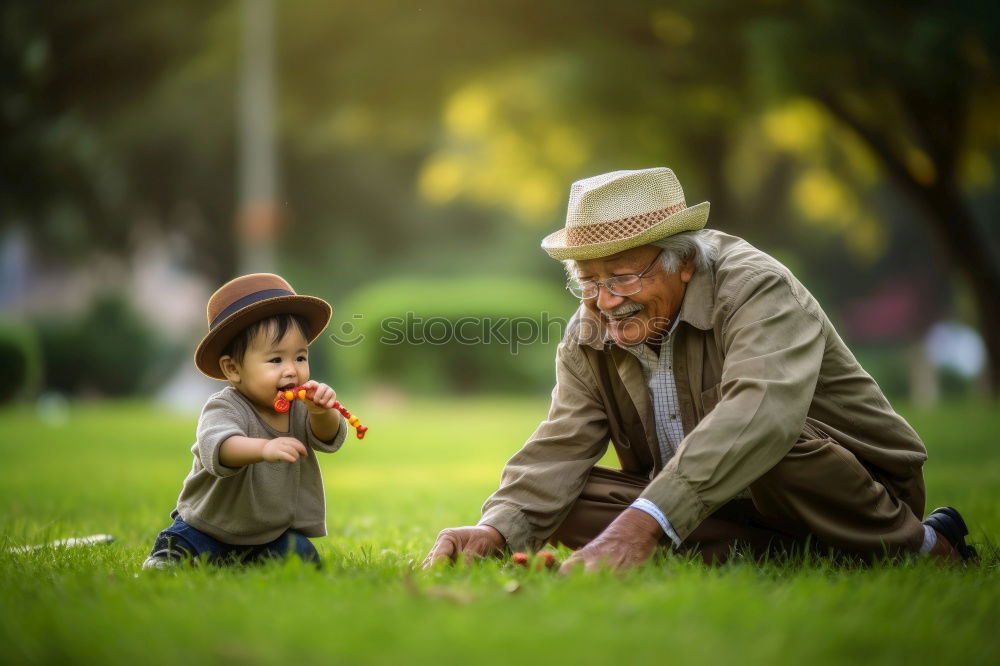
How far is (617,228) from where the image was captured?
13.0 ft

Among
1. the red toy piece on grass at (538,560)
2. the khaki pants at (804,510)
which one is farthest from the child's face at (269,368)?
the khaki pants at (804,510)

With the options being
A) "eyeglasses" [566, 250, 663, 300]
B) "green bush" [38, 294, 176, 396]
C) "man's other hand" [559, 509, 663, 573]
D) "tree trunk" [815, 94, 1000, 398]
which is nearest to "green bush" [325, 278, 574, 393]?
"green bush" [38, 294, 176, 396]

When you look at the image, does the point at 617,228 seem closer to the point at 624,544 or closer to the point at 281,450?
the point at 624,544

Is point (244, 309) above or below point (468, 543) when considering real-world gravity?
above

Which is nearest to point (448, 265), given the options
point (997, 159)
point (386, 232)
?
point (386, 232)

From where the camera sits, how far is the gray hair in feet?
13.3

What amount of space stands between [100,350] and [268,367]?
76.3 feet

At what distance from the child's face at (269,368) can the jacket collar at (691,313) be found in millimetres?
1101

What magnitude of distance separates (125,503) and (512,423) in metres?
8.92

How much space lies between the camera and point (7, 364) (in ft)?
60.0

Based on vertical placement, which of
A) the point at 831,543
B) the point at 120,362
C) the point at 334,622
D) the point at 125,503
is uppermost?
the point at 334,622

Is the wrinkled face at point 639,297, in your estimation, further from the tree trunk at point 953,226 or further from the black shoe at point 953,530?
the tree trunk at point 953,226

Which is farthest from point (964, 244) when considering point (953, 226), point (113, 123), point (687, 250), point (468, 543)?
point (113, 123)

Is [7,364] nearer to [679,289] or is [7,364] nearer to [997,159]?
[679,289]
